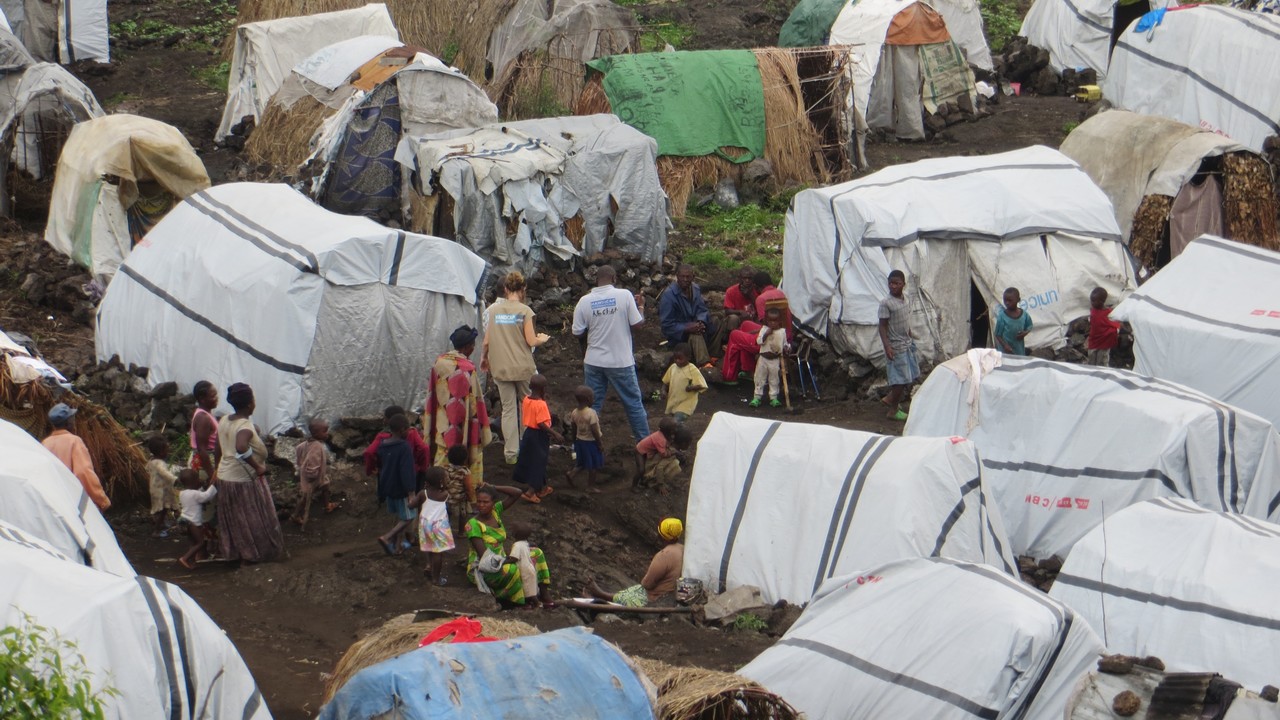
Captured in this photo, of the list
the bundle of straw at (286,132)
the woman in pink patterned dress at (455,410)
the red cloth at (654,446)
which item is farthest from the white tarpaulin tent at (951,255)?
the bundle of straw at (286,132)

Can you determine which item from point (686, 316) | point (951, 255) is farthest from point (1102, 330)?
point (686, 316)

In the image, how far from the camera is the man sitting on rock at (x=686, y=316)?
1273cm

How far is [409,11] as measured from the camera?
20.4m

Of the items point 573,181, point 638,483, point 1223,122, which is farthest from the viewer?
point 1223,122

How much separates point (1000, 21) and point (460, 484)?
18.0 meters

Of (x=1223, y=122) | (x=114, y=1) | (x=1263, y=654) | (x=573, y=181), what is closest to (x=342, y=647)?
(x=1263, y=654)

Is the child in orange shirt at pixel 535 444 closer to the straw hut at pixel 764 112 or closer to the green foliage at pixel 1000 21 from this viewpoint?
the straw hut at pixel 764 112

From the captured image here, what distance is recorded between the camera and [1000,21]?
962 inches

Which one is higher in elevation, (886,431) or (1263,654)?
(1263,654)

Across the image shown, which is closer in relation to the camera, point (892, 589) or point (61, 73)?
point (892, 589)

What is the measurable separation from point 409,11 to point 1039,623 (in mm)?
16202

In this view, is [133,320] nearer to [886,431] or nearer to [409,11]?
[886,431]

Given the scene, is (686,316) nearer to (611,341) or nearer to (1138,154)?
(611,341)

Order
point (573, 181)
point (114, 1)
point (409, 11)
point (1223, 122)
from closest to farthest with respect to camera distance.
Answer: point (573, 181), point (1223, 122), point (409, 11), point (114, 1)
